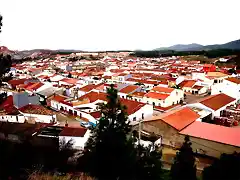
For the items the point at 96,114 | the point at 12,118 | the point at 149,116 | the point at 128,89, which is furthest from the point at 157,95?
the point at 12,118

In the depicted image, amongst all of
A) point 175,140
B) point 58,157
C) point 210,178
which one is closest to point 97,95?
point 175,140


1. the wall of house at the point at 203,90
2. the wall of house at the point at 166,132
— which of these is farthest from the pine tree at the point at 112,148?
the wall of house at the point at 203,90

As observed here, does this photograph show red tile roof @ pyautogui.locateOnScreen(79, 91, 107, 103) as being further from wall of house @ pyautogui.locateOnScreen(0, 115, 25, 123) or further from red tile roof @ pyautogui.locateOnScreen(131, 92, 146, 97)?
wall of house @ pyautogui.locateOnScreen(0, 115, 25, 123)

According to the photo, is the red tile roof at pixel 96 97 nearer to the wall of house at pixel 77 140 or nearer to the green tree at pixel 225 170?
the wall of house at pixel 77 140

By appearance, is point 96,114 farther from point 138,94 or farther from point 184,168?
point 184,168

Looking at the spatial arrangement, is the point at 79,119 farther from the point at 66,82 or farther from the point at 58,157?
the point at 66,82

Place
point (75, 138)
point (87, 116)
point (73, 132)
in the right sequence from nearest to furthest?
point (75, 138) < point (73, 132) < point (87, 116)

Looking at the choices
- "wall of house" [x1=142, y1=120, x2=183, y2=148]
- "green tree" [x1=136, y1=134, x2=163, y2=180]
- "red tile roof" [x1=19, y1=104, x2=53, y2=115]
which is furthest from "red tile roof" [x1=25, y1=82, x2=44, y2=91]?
"green tree" [x1=136, y1=134, x2=163, y2=180]
